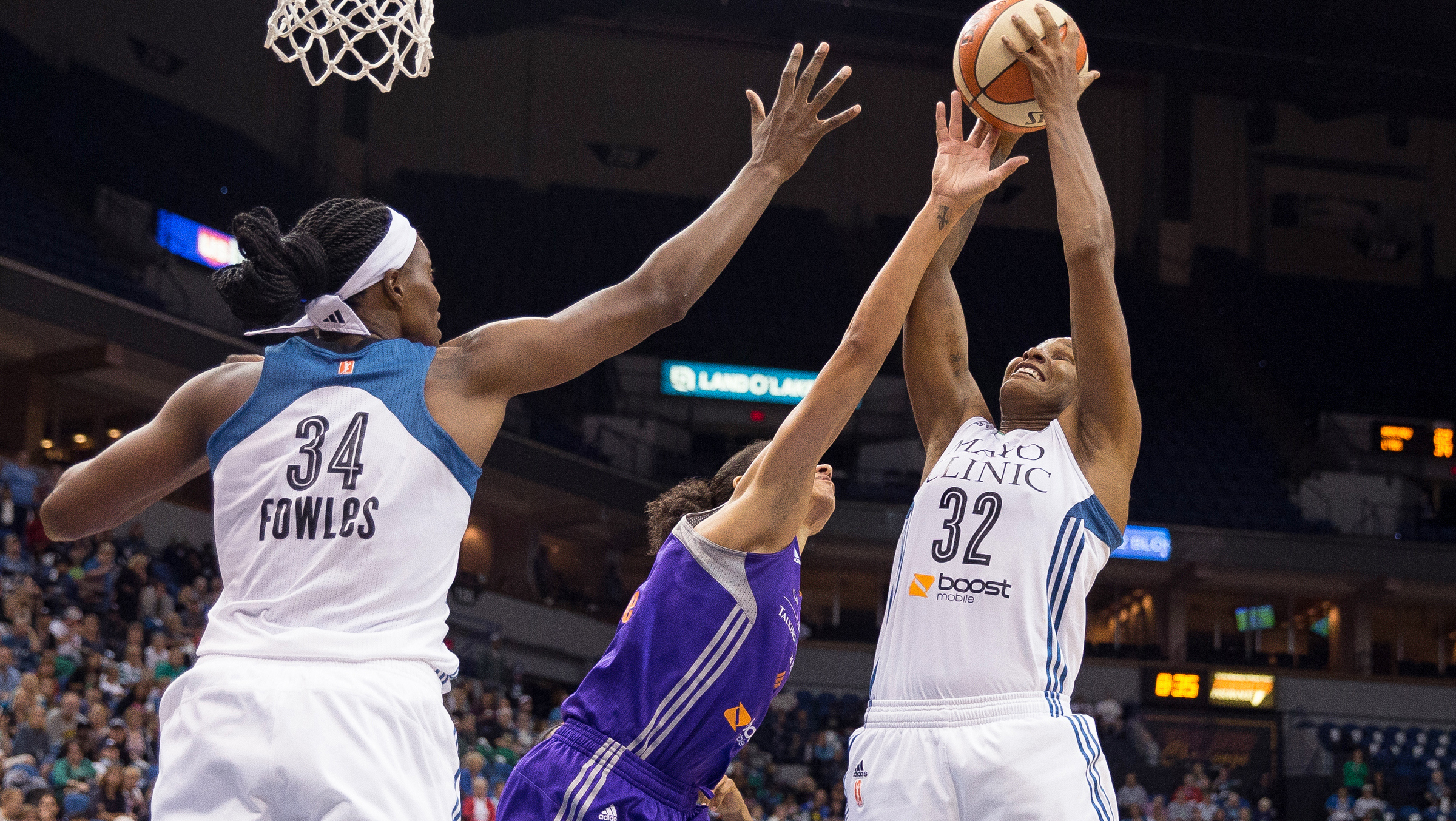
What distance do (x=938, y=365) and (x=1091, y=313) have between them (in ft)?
1.87

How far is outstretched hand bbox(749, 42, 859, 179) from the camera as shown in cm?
293

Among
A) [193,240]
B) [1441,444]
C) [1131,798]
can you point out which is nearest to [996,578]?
[1131,798]

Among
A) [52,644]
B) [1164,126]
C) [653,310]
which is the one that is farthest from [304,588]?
[1164,126]

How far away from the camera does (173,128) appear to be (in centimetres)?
2078

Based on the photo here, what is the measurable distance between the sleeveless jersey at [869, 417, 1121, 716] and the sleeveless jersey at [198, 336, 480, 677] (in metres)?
1.42

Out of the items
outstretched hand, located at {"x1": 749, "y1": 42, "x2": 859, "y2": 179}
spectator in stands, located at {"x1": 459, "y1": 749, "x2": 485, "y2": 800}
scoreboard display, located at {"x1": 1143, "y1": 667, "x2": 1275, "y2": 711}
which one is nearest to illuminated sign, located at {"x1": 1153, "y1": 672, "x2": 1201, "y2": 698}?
scoreboard display, located at {"x1": 1143, "y1": 667, "x2": 1275, "y2": 711}

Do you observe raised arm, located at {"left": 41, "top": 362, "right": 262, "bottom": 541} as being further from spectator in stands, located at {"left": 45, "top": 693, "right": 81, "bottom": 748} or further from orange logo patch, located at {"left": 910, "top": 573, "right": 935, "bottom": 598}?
spectator in stands, located at {"left": 45, "top": 693, "right": 81, "bottom": 748}

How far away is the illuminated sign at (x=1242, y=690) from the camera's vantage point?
71.4 feet

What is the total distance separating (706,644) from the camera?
3.29 m

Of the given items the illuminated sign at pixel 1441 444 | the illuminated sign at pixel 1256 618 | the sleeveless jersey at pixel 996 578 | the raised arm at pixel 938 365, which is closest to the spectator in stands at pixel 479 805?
the raised arm at pixel 938 365

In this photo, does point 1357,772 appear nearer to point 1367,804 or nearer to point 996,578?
point 1367,804

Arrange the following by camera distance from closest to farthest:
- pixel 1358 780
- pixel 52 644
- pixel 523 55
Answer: pixel 52 644
pixel 1358 780
pixel 523 55

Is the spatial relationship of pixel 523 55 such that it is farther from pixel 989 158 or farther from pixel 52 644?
pixel 989 158

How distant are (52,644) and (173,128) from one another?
10.7 metres
